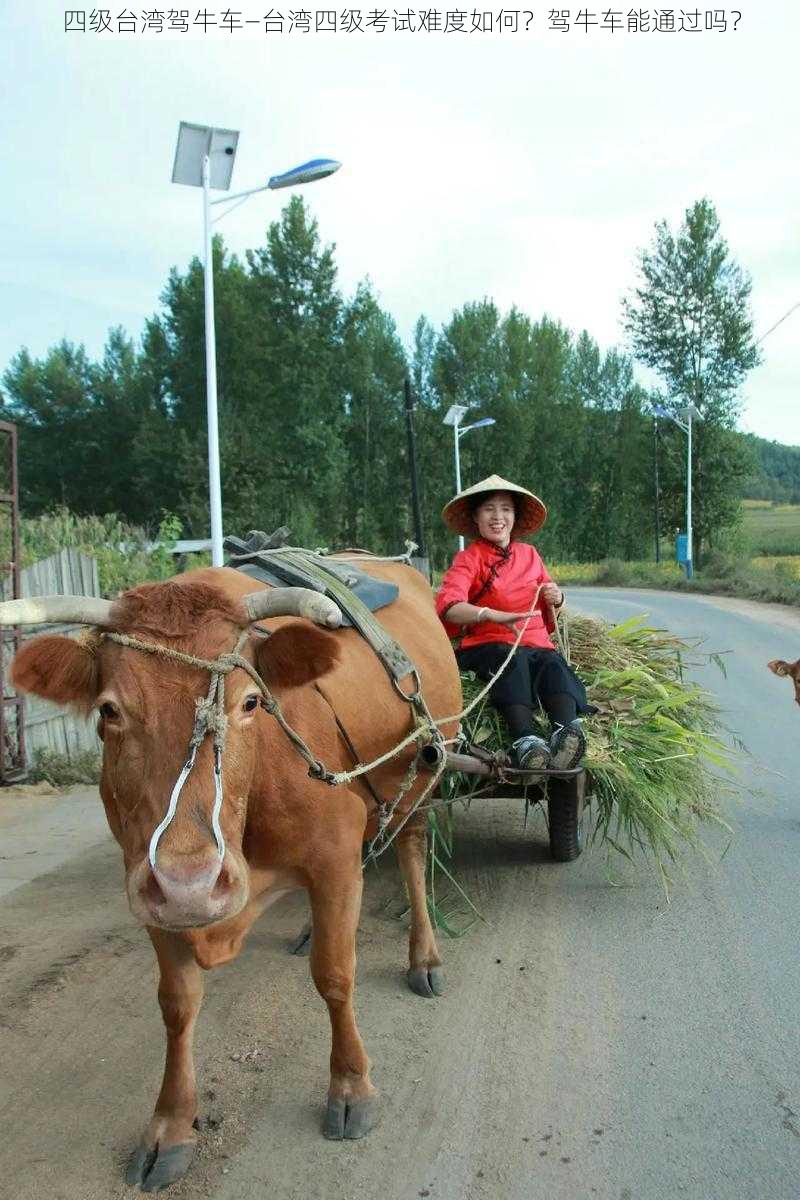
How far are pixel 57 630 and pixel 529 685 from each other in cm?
490

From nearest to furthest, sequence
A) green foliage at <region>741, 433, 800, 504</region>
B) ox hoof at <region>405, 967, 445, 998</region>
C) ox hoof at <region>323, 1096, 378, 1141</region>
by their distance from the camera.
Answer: ox hoof at <region>323, 1096, 378, 1141</region>
ox hoof at <region>405, 967, 445, 998</region>
green foliage at <region>741, 433, 800, 504</region>

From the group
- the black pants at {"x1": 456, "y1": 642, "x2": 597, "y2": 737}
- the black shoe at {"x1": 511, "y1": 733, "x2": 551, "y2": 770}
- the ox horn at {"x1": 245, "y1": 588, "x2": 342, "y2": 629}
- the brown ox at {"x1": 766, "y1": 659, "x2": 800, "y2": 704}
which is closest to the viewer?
the ox horn at {"x1": 245, "y1": 588, "x2": 342, "y2": 629}

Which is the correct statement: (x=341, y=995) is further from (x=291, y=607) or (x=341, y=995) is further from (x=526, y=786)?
(x=526, y=786)

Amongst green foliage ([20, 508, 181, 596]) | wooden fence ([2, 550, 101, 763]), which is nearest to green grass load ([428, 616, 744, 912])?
wooden fence ([2, 550, 101, 763])

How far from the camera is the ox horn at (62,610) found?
100 inches

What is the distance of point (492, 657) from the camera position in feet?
16.1

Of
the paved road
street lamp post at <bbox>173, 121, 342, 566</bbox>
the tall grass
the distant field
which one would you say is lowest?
the paved road

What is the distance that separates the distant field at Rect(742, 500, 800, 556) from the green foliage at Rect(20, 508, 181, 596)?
135 ft

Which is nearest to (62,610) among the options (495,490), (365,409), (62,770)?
(495,490)

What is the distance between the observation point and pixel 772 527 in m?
64.7

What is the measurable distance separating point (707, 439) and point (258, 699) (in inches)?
1825

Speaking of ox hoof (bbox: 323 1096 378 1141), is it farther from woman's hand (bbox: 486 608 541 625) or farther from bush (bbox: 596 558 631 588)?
bush (bbox: 596 558 631 588)

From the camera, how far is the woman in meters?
4.54

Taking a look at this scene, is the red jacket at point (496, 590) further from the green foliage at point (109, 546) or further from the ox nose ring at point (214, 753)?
the green foliage at point (109, 546)
